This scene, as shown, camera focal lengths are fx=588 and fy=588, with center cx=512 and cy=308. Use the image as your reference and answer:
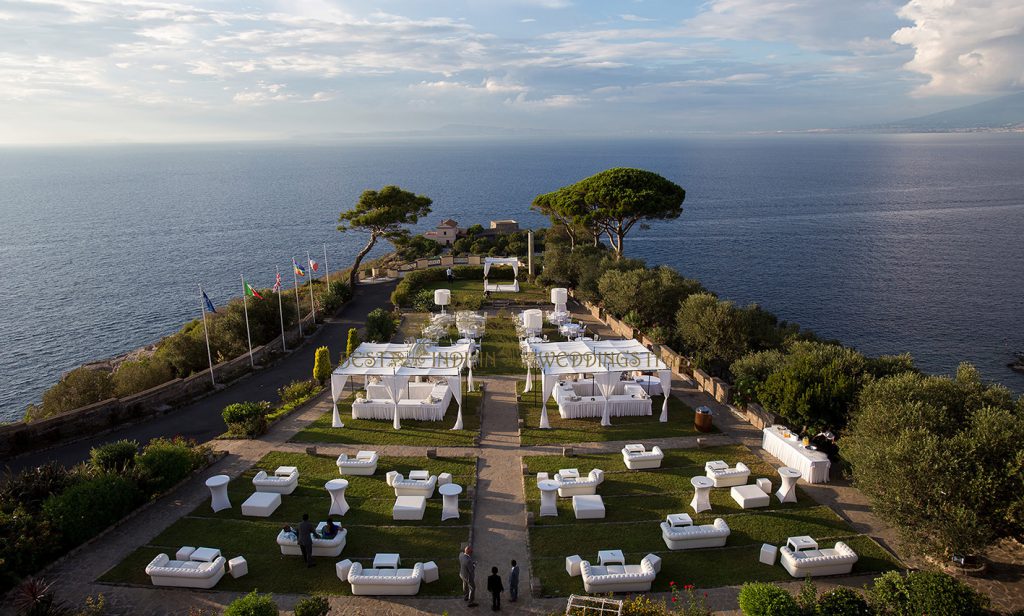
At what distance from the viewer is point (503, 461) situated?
15.8 metres

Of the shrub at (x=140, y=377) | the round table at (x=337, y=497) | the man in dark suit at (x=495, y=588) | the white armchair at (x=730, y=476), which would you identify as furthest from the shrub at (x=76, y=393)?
the white armchair at (x=730, y=476)

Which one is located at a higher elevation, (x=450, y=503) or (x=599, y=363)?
(x=599, y=363)

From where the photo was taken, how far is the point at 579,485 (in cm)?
1368

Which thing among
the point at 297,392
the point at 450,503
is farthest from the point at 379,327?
the point at 450,503

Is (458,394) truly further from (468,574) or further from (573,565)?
(468,574)

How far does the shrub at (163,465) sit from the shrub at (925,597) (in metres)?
14.8

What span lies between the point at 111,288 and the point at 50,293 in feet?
16.5

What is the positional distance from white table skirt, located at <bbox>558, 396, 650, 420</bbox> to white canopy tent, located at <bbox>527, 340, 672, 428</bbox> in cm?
30

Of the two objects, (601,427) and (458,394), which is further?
(601,427)

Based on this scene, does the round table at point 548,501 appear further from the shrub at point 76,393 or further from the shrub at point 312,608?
the shrub at point 76,393

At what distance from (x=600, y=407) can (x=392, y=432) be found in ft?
21.5

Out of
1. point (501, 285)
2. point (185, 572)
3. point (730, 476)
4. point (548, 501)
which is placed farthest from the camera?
point (501, 285)

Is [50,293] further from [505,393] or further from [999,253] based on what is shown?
[999,253]

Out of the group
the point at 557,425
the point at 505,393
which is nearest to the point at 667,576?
the point at 557,425
